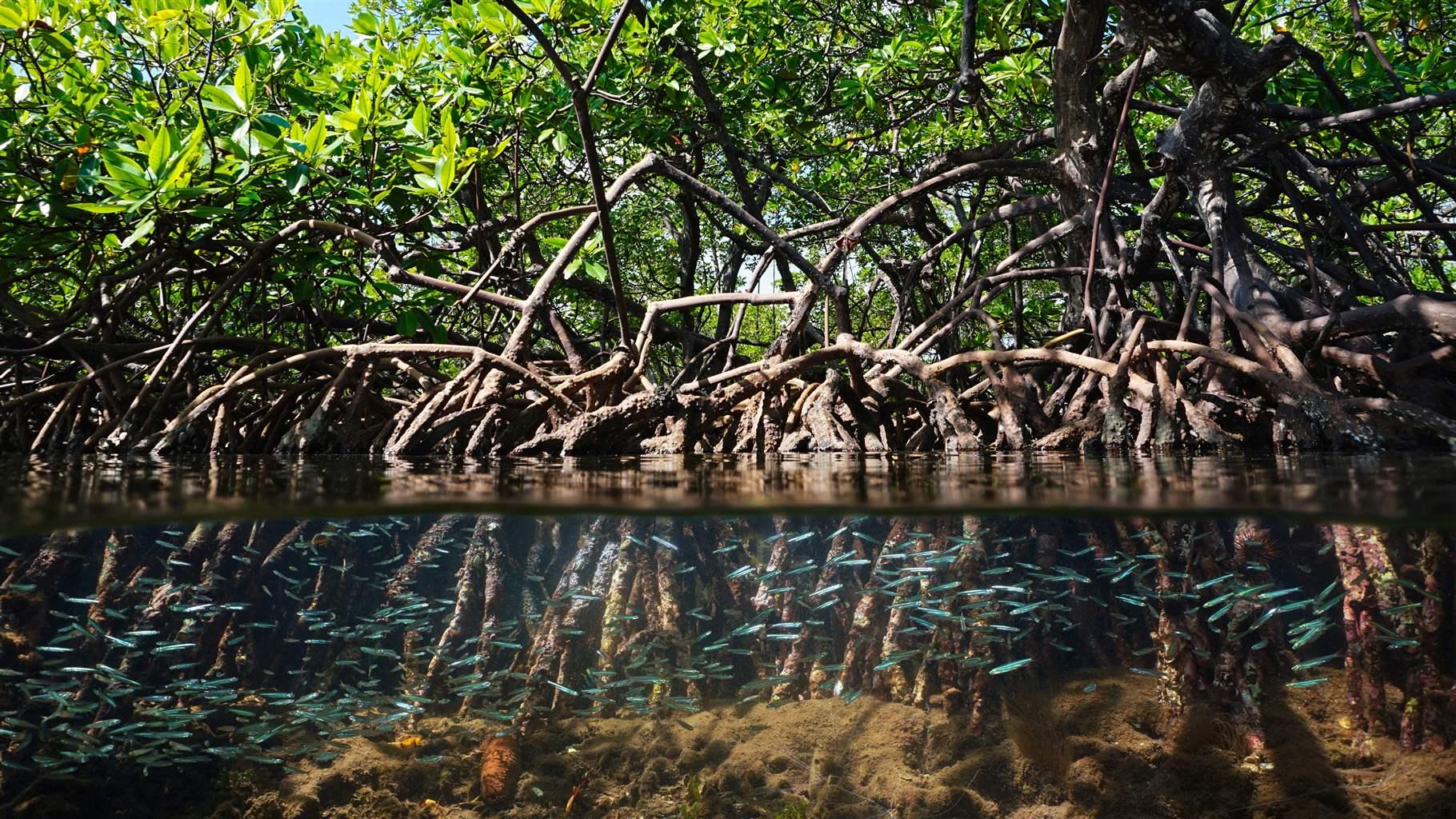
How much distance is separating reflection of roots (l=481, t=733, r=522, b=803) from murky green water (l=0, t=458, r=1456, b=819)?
0.7 inches

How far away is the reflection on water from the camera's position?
2.59m

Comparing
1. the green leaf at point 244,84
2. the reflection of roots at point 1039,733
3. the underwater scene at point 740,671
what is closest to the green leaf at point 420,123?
the green leaf at point 244,84

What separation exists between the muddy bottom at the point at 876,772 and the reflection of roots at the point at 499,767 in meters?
0.03

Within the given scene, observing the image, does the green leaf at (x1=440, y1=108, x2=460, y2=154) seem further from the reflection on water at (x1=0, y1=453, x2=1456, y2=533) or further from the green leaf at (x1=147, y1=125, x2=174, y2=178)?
the reflection on water at (x1=0, y1=453, x2=1456, y2=533)

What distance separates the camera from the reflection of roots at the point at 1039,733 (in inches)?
189

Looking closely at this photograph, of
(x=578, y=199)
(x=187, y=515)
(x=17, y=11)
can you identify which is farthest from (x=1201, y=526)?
(x=578, y=199)

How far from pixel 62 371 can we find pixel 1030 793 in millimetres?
6693

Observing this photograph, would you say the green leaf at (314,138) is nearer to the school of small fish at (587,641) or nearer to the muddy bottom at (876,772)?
the school of small fish at (587,641)

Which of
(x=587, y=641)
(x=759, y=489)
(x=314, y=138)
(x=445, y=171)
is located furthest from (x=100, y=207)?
(x=587, y=641)

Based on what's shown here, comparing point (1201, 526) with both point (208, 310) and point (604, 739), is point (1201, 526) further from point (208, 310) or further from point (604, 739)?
point (208, 310)

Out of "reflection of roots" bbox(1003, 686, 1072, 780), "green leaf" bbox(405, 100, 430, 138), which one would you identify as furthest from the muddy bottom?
"green leaf" bbox(405, 100, 430, 138)

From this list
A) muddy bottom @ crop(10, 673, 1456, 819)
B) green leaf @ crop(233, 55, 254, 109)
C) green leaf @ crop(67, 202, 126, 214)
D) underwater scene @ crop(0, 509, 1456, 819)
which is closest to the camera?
green leaf @ crop(67, 202, 126, 214)

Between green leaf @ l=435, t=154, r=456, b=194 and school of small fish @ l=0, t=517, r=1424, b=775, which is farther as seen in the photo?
school of small fish @ l=0, t=517, r=1424, b=775

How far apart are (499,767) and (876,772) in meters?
2.15
